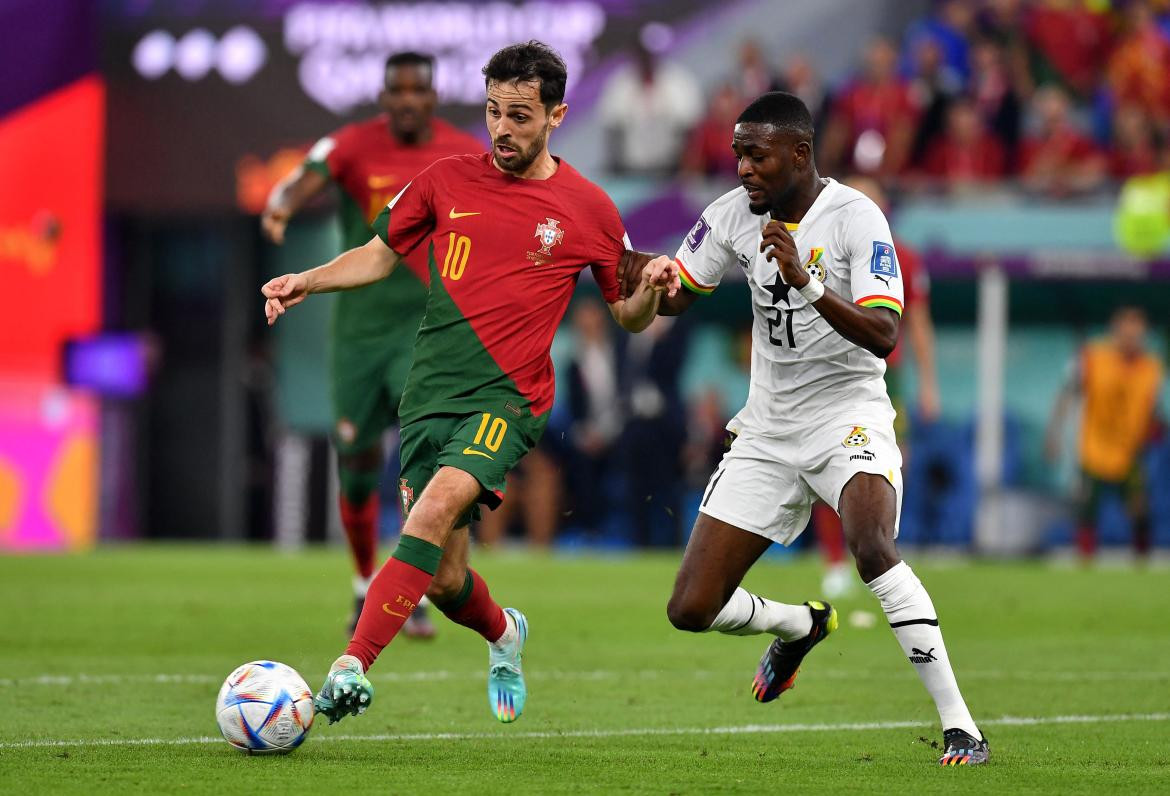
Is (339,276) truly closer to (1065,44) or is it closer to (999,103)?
(999,103)

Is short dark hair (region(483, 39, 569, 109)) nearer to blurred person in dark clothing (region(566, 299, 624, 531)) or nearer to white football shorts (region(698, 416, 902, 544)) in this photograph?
white football shorts (region(698, 416, 902, 544))

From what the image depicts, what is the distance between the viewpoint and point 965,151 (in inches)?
803

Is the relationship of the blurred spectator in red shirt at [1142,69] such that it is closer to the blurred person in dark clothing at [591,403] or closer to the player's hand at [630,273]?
the blurred person in dark clothing at [591,403]

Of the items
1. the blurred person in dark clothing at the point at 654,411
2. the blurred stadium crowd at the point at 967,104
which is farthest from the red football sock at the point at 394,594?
the blurred stadium crowd at the point at 967,104

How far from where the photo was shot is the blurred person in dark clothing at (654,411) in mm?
19656

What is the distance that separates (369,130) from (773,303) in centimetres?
386

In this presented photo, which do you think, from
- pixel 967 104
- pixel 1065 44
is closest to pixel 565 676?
pixel 967 104

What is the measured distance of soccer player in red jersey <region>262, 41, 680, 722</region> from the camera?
7039mm

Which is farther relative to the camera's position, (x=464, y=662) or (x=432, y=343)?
(x=464, y=662)

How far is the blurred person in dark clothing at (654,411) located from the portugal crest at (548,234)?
12.2 meters

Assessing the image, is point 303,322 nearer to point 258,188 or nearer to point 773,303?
point 258,188

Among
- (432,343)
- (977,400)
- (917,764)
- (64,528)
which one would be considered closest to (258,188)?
(64,528)

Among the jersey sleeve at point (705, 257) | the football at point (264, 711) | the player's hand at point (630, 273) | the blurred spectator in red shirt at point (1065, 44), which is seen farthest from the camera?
the blurred spectator in red shirt at point (1065, 44)

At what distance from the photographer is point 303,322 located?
76.8ft
